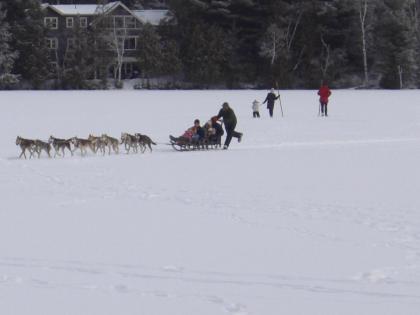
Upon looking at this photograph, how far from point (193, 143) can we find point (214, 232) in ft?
35.1

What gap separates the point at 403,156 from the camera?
17.9 metres

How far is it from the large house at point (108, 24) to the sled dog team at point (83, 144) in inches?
1734

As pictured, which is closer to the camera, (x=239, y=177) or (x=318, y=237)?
(x=318, y=237)

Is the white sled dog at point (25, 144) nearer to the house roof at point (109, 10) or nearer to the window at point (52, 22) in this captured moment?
the house roof at point (109, 10)

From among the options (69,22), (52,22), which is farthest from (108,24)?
(52,22)

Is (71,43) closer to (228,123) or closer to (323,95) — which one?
(323,95)

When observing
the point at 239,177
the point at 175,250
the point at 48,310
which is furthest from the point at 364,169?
the point at 48,310

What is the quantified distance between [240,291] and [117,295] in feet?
3.56

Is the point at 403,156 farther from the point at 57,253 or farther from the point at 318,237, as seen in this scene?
the point at 57,253

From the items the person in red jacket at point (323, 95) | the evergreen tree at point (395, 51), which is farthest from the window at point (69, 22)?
the person in red jacket at point (323, 95)

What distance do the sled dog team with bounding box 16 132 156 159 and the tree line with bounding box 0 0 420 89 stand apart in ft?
132

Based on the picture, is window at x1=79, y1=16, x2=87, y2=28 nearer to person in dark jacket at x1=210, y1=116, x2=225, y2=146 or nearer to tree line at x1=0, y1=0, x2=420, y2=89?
tree line at x1=0, y1=0, x2=420, y2=89

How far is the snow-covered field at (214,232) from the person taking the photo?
20.7 ft

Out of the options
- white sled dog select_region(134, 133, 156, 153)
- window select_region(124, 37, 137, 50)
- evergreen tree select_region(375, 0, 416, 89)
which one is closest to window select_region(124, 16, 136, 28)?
window select_region(124, 37, 137, 50)
